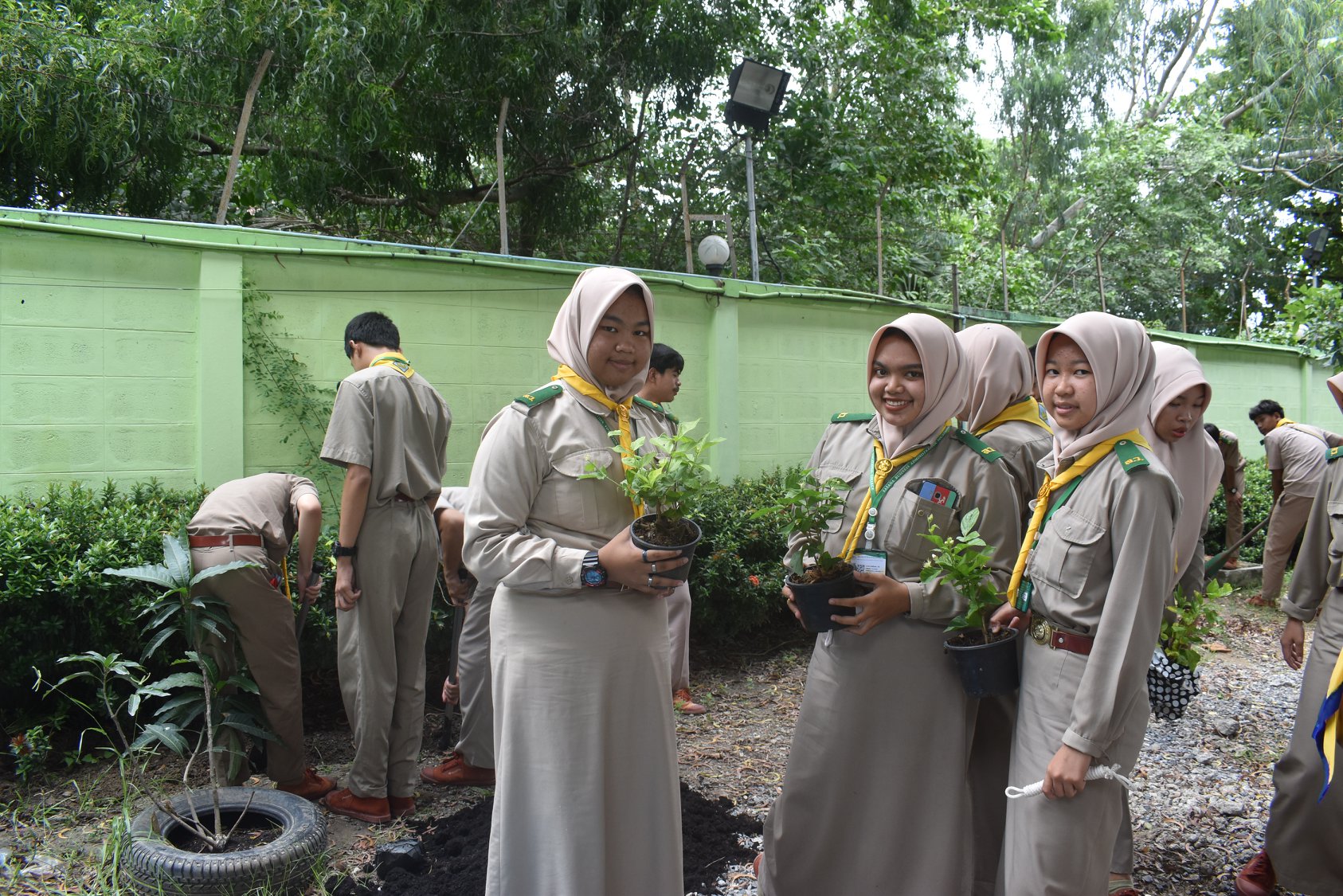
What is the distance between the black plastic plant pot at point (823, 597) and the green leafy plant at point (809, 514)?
49mm

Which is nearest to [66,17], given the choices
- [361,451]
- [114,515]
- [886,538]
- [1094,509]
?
[114,515]

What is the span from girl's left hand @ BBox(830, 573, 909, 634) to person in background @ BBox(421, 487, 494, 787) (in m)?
2.03

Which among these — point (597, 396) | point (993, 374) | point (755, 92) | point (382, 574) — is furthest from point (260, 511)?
point (755, 92)

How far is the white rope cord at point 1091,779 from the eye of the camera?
242 centimetres

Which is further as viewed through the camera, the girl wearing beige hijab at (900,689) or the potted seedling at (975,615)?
the girl wearing beige hijab at (900,689)

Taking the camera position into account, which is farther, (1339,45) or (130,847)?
(1339,45)

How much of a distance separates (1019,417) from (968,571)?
1252 millimetres

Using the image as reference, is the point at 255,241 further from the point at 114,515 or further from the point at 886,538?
the point at 886,538

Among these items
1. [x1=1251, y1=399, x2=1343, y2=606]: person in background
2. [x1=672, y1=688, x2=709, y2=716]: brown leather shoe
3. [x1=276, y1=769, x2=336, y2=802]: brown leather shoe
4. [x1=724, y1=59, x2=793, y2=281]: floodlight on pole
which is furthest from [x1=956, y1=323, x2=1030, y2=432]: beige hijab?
[x1=724, y1=59, x2=793, y2=281]: floodlight on pole

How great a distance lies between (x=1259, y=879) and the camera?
3500 millimetres

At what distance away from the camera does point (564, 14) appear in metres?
8.66

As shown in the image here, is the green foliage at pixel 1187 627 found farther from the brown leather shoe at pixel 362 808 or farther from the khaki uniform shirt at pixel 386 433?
the brown leather shoe at pixel 362 808

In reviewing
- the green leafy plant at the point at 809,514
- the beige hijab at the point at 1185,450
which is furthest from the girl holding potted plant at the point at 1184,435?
the green leafy plant at the point at 809,514

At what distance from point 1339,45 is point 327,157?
2151 centimetres
